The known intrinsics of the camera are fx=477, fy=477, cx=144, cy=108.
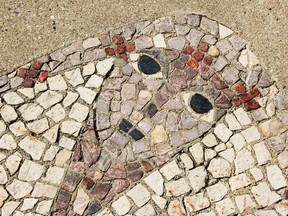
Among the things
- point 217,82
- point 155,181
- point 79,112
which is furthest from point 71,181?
point 217,82

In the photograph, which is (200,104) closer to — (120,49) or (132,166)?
(132,166)

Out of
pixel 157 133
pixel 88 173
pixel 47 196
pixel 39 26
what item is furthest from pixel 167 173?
pixel 39 26

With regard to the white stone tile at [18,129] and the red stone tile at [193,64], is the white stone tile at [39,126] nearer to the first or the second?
the white stone tile at [18,129]

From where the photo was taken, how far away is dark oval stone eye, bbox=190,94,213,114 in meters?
5.77

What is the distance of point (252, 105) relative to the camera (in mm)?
5777

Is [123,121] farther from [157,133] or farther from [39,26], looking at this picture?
[39,26]

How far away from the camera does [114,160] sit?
5.56 metres

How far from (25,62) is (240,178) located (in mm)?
3025

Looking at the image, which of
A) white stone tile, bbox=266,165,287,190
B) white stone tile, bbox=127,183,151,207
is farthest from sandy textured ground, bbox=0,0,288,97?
white stone tile, bbox=127,183,151,207

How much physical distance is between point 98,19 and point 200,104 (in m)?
1.80

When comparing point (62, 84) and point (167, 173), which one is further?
point (62, 84)

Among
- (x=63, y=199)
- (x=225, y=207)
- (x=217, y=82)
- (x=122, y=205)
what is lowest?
(x=225, y=207)

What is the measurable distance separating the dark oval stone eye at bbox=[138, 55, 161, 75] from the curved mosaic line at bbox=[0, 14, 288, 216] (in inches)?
0.5

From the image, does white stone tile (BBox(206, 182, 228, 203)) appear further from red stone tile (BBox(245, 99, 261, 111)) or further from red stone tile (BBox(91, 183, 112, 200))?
red stone tile (BBox(91, 183, 112, 200))
